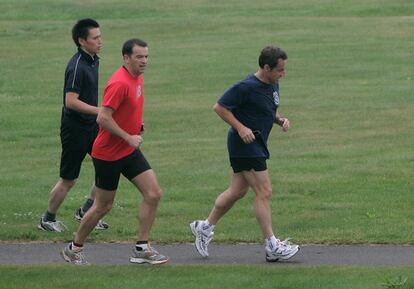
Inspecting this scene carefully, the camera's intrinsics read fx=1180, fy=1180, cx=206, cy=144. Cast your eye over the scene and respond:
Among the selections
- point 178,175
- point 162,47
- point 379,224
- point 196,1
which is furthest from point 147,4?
point 379,224

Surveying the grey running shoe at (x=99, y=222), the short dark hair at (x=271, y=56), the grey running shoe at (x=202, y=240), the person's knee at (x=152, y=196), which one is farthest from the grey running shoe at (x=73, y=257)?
the short dark hair at (x=271, y=56)

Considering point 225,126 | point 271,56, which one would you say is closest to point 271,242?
point 271,56

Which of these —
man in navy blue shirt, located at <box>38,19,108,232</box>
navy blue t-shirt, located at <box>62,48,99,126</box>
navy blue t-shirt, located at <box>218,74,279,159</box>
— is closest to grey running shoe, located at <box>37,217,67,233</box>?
man in navy blue shirt, located at <box>38,19,108,232</box>

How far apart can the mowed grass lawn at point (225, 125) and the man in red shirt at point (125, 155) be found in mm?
1356

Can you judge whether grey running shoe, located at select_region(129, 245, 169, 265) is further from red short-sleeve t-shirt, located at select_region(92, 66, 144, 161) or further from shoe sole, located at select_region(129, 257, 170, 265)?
red short-sleeve t-shirt, located at select_region(92, 66, 144, 161)

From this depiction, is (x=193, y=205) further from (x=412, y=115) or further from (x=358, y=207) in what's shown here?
(x=412, y=115)

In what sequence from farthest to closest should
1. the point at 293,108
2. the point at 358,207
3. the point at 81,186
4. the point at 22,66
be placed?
the point at 22,66 < the point at 293,108 < the point at 81,186 < the point at 358,207

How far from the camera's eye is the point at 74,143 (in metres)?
11.4

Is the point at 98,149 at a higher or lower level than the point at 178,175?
higher

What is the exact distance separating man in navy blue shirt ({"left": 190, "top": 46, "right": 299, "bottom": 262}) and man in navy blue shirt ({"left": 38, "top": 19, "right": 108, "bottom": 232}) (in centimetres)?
147

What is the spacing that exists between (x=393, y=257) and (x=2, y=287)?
3.35 metres

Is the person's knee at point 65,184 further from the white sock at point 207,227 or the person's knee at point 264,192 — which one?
the person's knee at point 264,192

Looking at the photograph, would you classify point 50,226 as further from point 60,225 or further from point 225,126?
point 225,126

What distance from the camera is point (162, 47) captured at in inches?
1282
